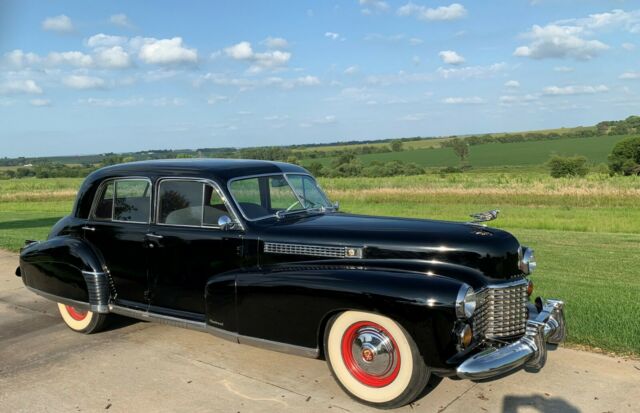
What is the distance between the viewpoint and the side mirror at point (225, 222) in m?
4.35

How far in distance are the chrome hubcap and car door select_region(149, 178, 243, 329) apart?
1120 mm

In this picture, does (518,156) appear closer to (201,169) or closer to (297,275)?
(201,169)

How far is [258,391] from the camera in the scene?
12.8 feet

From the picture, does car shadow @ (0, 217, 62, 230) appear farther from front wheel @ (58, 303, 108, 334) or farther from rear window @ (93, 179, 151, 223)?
rear window @ (93, 179, 151, 223)

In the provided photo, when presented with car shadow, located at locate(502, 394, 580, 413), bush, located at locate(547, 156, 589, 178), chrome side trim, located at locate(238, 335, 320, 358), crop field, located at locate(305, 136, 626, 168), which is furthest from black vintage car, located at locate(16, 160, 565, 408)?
crop field, located at locate(305, 136, 626, 168)

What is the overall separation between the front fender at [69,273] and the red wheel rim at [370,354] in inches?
105

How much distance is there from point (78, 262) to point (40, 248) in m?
0.68

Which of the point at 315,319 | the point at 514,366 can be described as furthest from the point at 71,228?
the point at 514,366

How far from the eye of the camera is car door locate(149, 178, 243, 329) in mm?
4301

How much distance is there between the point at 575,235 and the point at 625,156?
179 feet

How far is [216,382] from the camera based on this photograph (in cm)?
411

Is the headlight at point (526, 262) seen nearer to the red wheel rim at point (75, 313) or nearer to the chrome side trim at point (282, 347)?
the chrome side trim at point (282, 347)

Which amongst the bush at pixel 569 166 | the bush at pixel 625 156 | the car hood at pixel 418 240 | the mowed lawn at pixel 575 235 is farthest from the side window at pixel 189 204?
the bush at pixel 625 156

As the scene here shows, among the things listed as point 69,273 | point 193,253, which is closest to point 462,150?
point 69,273
